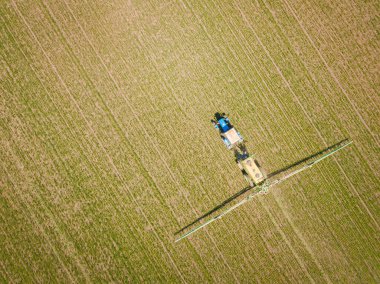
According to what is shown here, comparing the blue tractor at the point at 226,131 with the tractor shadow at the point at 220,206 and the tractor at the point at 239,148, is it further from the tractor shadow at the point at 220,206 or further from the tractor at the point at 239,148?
the tractor shadow at the point at 220,206

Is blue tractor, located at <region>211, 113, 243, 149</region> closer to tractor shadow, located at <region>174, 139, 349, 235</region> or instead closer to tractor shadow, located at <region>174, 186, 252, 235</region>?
tractor shadow, located at <region>174, 139, 349, 235</region>

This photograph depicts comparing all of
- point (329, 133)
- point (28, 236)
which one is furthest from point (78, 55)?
point (329, 133)

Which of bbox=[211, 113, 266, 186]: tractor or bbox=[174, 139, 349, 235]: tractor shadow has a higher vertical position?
bbox=[211, 113, 266, 186]: tractor

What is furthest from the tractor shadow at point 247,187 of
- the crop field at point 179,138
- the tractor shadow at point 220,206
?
the crop field at point 179,138

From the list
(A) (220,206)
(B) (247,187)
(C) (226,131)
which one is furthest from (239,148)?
(A) (220,206)

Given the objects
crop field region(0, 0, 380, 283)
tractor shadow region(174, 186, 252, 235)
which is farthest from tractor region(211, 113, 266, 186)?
tractor shadow region(174, 186, 252, 235)

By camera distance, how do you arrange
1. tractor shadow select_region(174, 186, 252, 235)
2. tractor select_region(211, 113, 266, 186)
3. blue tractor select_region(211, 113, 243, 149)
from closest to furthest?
tractor select_region(211, 113, 266, 186) → blue tractor select_region(211, 113, 243, 149) → tractor shadow select_region(174, 186, 252, 235)
